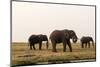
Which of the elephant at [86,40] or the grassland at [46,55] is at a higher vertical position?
the elephant at [86,40]

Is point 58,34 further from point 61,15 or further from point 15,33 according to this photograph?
point 15,33

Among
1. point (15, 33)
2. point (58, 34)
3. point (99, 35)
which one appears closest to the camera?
point (15, 33)

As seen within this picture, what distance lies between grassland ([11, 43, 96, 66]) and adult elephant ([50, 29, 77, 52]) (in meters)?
0.05

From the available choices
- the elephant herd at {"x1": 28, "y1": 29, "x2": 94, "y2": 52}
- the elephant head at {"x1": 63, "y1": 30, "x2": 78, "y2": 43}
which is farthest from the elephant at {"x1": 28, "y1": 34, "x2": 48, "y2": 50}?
the elephant head at {"x1": 63, "y1": 30, "x2": 78, "y2": 43}

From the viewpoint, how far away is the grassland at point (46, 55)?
8.04 ft

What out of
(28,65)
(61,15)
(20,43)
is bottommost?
(28,65)

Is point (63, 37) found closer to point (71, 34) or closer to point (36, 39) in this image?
point (71, 34)

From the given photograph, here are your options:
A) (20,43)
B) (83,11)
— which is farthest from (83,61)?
(20,43)

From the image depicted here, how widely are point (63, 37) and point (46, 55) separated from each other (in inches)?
11.8

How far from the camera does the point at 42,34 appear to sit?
8.39ft

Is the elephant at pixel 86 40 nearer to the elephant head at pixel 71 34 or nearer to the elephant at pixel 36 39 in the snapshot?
the elephant head at pixel 71 34

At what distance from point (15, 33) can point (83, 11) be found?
89cm

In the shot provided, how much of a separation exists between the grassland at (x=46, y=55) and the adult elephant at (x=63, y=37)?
5cm

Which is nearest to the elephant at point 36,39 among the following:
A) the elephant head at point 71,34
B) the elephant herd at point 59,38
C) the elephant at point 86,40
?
the elephant herd at point 59,38
